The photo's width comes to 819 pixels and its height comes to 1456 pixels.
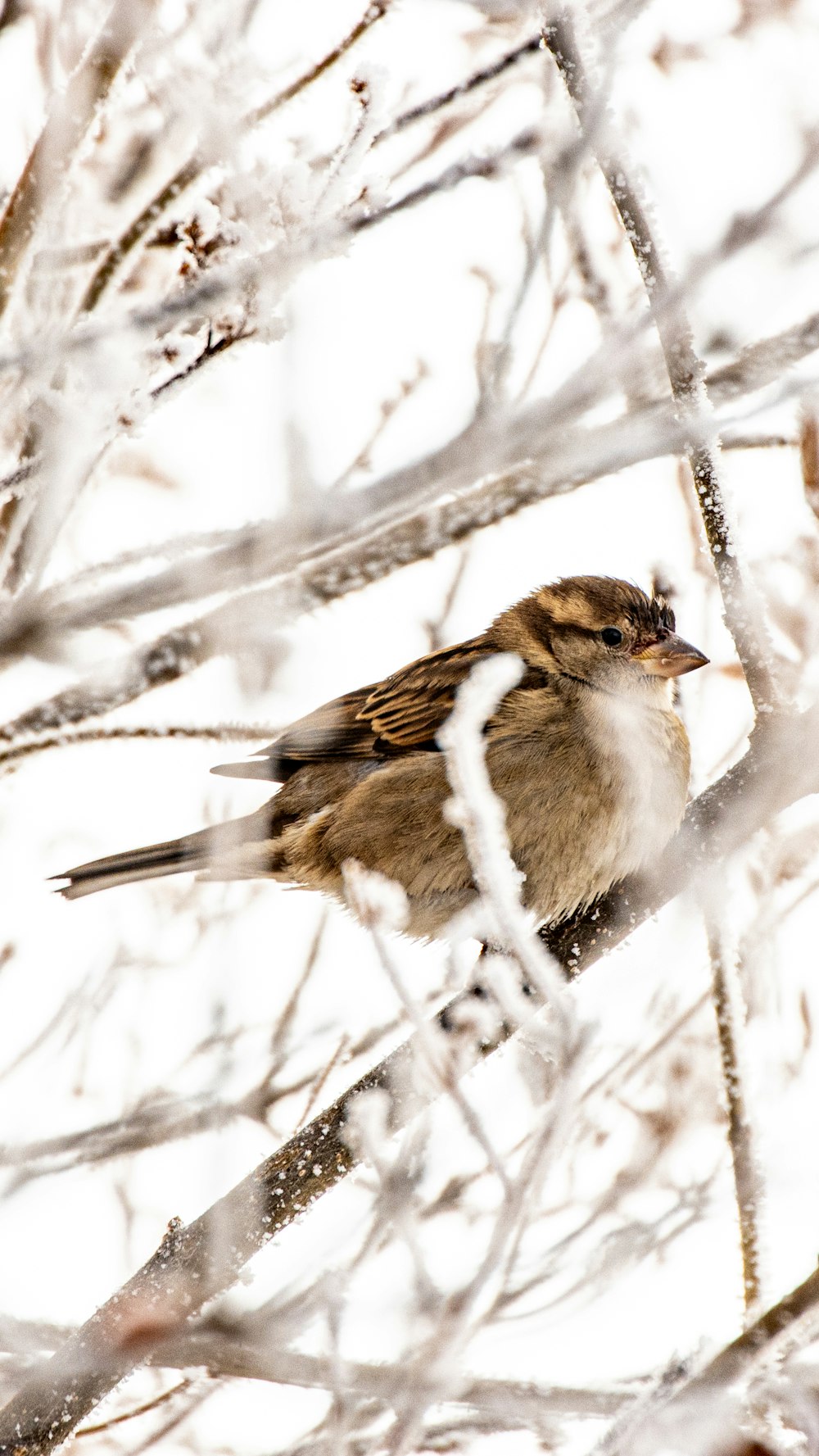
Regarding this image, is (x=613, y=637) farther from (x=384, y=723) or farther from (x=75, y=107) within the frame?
(x=75, y=107)

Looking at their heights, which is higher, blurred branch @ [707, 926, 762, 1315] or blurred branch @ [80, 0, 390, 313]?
blurred branch @ [80, 0, 390, 313]

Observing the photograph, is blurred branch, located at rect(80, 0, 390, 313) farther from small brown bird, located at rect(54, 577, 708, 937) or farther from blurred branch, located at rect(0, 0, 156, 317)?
small brown bird, located at rect(54, 577, 708, 937)

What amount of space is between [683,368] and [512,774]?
62.0 inches

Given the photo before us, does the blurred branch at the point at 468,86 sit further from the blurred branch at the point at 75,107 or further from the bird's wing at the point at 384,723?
the bird's wing at the point at 384,723

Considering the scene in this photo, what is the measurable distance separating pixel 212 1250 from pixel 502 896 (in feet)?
4.53

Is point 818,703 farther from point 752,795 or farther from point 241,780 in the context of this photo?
point 241,780

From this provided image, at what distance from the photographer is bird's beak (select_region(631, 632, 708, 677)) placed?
433 cm

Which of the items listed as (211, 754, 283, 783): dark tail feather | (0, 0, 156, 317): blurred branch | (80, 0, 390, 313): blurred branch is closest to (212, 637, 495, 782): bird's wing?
(211, 754, 283, 783): dark tail feather

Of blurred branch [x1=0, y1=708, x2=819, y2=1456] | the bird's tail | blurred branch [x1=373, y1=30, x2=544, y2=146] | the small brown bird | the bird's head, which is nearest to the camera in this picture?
blurred branch [x1=0, y1=708, x2=819, y2=1456]

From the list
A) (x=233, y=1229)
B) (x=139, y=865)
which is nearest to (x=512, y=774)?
(x=139, y=865)

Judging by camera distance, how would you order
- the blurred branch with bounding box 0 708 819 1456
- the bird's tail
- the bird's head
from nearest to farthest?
the blurred branch with bounding box 0 708 819 1456
the bird's tail
the bird's head

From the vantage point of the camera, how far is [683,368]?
2.84 meters

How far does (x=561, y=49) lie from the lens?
273 cm

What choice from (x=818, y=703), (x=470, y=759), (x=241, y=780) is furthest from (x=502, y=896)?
(x=241, y=780)
